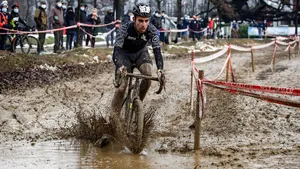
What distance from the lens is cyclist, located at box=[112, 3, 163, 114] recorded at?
7.12 m

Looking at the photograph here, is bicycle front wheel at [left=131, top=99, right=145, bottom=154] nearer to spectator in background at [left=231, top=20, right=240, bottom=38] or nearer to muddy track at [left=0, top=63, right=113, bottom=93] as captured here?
muddy track at [left=0, top=63, right=113, bottom=93]

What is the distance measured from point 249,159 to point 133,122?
170 cm

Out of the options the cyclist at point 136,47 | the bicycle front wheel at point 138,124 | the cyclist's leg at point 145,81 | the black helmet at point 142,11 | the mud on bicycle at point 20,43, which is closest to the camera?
the bicycle front wheel at point 138,124

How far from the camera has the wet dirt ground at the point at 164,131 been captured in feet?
21.3

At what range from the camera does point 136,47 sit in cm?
757

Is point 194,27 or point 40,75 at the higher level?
point 194,27

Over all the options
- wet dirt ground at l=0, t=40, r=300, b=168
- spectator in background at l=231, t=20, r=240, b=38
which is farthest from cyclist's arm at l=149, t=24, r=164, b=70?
spectator in background at l=231, t=20, r=240, b=38

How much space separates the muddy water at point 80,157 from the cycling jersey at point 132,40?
1300 mm

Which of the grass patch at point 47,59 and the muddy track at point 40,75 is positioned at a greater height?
the grass patch at point 47,59

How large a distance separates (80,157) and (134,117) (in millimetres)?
947

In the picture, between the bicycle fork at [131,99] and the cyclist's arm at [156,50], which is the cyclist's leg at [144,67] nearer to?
the bicycle fork at [131,99]

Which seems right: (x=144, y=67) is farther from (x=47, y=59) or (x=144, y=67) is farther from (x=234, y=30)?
(x=234, y=30)

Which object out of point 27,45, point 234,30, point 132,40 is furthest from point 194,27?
point 132,40

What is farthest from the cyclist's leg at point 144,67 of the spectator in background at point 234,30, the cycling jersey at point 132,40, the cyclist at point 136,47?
the spectator in background at point 234,30
